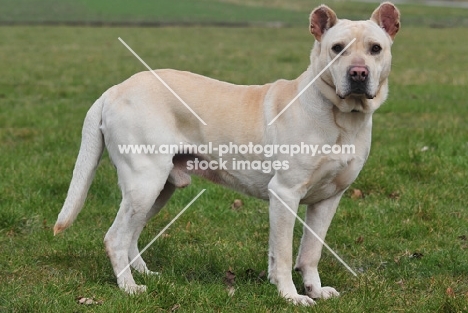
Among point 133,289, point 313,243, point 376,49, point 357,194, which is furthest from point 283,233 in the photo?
point 357,194

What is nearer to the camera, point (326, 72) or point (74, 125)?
point (326, 72)

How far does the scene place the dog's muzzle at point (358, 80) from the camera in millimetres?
4504

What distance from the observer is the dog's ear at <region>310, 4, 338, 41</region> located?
486cm

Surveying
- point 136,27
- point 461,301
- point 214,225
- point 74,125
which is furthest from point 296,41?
point 461,301

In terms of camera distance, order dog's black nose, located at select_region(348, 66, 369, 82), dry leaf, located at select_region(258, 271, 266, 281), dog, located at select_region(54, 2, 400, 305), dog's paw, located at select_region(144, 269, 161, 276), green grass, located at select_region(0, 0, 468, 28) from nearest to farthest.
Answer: dog's black nose, located at select_region(348, 66, 369, 82) → dog, located at select_region(54, 2, 400, 305) → dog's paw, located at select_region(144, 269, 161, 276) → dry leaf, located at select_region(258, 271, 266, 281) → green grass, located at select_region(0, 0, 468, 28)

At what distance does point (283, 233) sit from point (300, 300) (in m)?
0.43

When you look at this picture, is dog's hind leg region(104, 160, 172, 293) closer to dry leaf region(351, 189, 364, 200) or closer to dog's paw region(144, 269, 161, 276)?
dog's paw region(144, 269, 161, 276)

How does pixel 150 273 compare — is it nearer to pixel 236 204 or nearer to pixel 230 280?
pixel 230 280

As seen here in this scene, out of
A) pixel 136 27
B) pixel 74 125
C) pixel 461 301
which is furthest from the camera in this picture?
pixel 136 27

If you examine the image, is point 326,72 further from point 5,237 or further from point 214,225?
point 5,237

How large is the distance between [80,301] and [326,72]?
204cm

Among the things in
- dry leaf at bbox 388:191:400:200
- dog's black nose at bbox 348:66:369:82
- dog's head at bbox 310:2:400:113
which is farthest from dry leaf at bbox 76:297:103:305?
dry leaf at bbox 388:191:400:200

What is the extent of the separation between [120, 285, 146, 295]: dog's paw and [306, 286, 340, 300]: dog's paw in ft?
3.53

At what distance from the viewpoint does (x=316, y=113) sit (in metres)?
4.83
